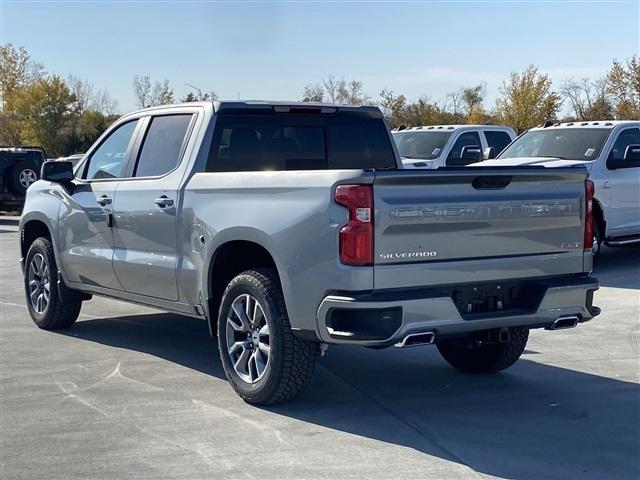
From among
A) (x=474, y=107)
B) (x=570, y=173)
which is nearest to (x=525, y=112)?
(x=474, y=107)

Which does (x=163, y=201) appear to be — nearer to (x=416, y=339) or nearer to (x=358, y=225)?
(x=358, y=225)

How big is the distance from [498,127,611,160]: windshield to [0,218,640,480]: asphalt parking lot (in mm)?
5029

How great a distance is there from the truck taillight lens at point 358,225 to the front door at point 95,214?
117 inches

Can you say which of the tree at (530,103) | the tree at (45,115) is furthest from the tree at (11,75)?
the tree at (530,103)

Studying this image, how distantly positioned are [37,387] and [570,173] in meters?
4.06

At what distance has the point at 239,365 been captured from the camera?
21.1ft

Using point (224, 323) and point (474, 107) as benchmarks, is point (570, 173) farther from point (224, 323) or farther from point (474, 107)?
point (474, 107)

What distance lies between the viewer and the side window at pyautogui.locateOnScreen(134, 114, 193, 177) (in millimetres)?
7359

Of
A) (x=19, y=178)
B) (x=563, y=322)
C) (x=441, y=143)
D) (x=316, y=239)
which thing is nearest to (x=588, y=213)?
(x=563, y=322)

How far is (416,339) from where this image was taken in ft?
18.4

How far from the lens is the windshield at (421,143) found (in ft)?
54.9

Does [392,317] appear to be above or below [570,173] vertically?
below

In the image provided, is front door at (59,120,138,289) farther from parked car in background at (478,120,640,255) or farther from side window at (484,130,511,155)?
side window at (484,130,511,155)

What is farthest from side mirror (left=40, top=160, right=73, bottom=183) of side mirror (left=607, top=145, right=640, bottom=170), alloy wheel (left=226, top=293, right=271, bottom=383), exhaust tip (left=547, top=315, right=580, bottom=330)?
side mirror (left=607, top=145, right=640, bottom=170)
